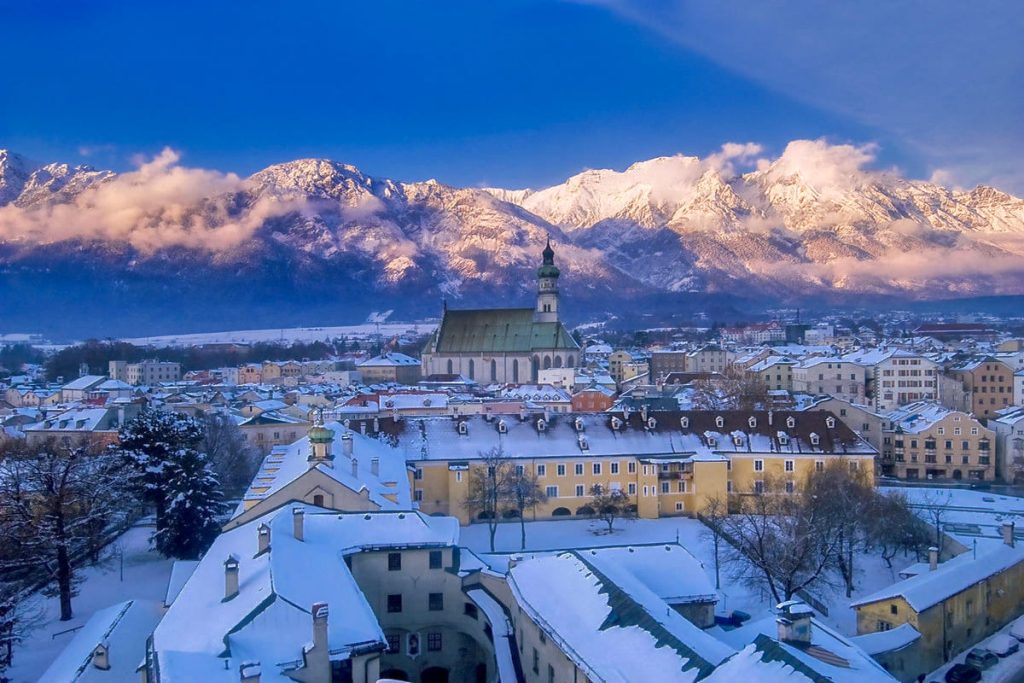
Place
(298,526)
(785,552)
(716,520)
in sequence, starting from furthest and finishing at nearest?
(716,520), (785,552), (298,526)

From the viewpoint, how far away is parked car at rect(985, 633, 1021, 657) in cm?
3125

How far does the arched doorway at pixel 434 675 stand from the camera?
2953 centimetres

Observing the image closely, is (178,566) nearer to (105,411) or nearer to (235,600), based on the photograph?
(235,600)

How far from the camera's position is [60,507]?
1441 inches

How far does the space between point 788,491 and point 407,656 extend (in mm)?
29053

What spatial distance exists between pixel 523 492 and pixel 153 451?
19.6 m

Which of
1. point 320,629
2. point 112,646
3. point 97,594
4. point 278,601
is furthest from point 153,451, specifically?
point 320,629

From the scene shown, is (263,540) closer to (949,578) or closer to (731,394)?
(949,578)

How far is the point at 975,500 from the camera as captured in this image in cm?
5016

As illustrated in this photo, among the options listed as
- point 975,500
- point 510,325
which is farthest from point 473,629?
point 510,325

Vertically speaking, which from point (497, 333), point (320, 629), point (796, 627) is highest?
point (497, 333)

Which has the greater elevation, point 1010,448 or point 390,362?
point 390,362

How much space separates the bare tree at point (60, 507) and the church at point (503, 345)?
87.2 meters

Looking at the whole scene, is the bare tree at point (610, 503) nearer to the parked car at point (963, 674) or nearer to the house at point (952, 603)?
the house at point (952, 603)
